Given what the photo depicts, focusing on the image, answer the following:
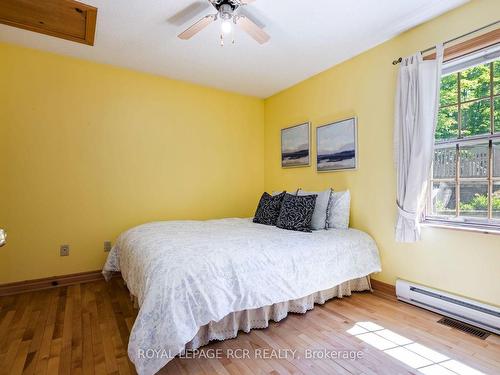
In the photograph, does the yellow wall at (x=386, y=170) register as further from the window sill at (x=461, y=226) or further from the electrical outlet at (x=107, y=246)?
the electrical outlet at (x=107, y=246)

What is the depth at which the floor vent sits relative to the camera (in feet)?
6.40

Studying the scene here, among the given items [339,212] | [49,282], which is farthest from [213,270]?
[49,282]

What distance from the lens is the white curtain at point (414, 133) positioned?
227cm

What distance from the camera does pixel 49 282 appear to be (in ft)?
9.64

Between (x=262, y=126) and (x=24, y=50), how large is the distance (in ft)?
10.1

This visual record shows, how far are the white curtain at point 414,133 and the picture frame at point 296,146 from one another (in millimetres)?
1276

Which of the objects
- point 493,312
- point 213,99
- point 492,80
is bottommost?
point 493,312

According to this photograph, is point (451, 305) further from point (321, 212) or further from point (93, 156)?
point (93, 156)

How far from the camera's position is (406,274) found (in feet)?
8.40

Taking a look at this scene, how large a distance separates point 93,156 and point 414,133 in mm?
3347

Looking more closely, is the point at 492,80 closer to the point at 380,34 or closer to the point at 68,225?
the point at 380,34

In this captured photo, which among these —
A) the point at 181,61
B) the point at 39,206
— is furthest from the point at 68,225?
the point at 181,61

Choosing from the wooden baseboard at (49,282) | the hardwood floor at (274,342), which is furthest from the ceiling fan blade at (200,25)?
the wooden baseboard at (49,282)

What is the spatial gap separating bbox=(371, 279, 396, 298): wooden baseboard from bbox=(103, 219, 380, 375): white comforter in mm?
193
